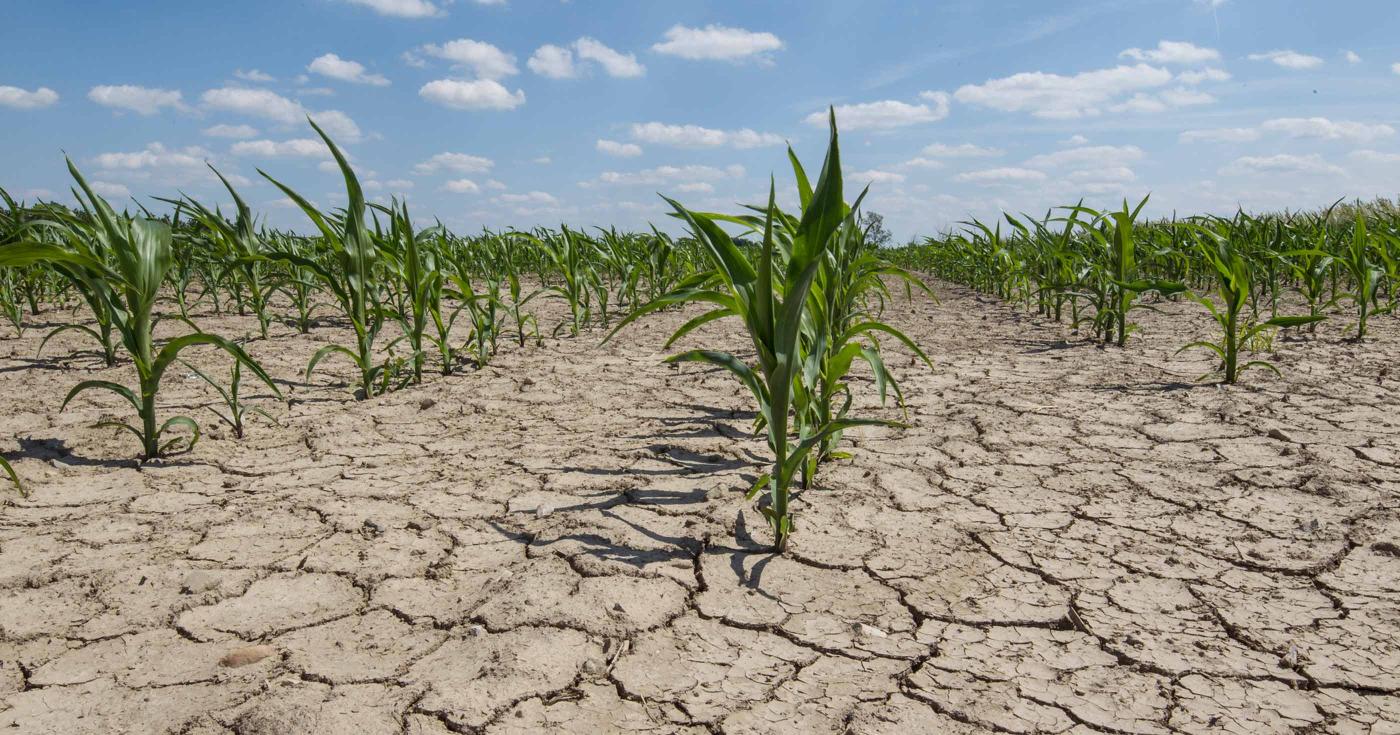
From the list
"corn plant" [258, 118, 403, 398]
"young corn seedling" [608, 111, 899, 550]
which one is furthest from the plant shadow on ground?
"young corn seedling" [608, 111, 899, 550]

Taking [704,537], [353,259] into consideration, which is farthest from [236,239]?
[704,537]

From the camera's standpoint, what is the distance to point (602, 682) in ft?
3.99

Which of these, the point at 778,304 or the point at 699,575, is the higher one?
the point at 778,304

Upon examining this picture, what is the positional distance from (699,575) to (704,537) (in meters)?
0.16

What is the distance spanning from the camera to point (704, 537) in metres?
1.69

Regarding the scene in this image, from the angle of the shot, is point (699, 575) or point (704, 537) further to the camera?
point (704, 537)

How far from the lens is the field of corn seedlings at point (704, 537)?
1.18 metres

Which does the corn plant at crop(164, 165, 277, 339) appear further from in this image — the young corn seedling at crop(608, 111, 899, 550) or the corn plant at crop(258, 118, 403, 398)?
the young corn seedling at crop(608, 111, 899, 550)

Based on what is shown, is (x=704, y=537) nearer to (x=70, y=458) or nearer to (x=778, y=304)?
(x=778, y=304)

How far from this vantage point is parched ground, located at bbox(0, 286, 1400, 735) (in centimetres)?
117

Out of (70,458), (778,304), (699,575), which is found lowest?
(699,575)

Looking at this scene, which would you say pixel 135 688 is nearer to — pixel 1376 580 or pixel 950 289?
pixel 1376 580

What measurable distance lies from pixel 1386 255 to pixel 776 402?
4.04m

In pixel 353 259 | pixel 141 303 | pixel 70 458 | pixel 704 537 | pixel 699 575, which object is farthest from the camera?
pixel 353 259
